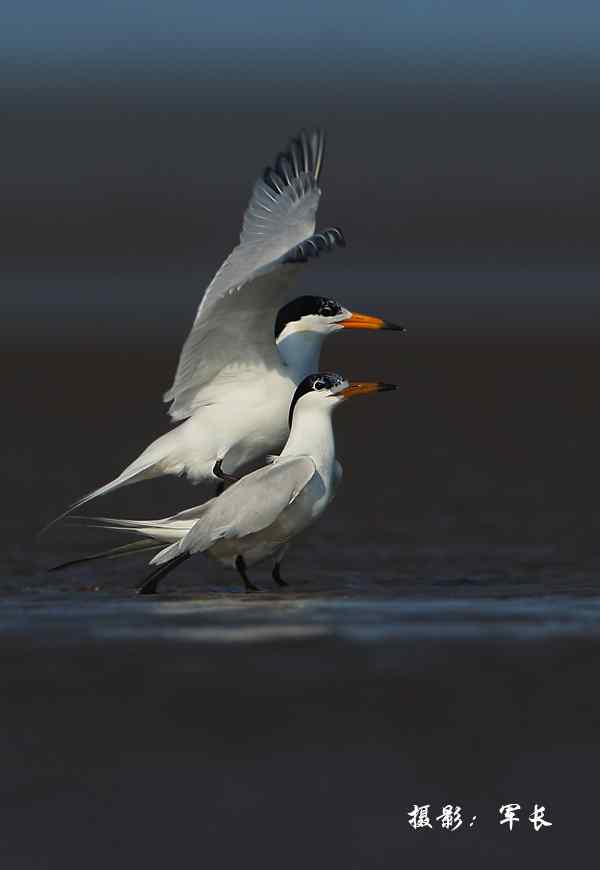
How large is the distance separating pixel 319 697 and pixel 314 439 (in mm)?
3169

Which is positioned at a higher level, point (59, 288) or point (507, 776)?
point (59, 288)

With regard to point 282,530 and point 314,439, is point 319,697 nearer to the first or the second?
point 282,530

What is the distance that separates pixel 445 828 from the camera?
19.7 feet

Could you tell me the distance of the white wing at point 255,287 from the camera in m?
10.9

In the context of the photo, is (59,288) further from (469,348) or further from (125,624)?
(125,624)

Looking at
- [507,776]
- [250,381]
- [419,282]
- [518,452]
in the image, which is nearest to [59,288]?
[419,282]

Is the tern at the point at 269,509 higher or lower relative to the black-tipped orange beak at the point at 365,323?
lower

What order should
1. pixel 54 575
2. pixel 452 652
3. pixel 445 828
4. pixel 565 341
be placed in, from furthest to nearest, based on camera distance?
pixel 565 341
pixel 54 575
pixel 452 652
pixel 445 828

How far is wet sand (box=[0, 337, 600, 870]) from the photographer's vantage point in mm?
5988

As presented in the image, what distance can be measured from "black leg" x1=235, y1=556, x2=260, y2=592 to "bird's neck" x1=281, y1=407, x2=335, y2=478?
531 millimetres

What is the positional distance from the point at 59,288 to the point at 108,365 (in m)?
9.08

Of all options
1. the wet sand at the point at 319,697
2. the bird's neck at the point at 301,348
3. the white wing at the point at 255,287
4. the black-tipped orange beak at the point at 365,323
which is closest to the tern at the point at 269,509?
the wet sand at the point at 319,697

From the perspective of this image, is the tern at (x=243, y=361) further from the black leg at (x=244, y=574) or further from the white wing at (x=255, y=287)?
the black leg at (x=244, y=574)

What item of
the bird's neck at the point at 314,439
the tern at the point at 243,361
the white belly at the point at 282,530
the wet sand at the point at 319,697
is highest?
the tern at the point at 243,361
